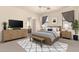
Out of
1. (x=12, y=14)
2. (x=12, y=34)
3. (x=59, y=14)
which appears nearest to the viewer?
(x=12, y=34)

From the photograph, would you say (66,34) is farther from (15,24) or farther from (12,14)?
(12,14)

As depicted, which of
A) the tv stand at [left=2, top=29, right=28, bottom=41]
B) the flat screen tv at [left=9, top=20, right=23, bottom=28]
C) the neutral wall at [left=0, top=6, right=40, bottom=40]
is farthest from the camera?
the flat screen tv at [left=9, top=20, right=23, bottom=28]

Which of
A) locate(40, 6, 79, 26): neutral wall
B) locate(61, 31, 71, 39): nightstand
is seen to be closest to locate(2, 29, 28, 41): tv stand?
locate(40, 6, 79, 26): neutral wall

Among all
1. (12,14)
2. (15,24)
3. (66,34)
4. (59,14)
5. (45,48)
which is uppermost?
(59,14)

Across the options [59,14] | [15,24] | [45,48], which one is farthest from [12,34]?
[59,14]

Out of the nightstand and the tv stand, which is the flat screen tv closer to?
the tv stand

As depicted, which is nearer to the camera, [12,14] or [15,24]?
[12,14]

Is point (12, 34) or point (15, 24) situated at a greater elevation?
point (15, 24)

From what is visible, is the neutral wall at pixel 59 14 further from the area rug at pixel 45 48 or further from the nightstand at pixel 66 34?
the area rug at pixel 45 48

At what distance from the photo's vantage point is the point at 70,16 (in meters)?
7.09

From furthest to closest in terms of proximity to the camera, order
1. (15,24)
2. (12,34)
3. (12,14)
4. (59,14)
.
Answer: (59,14) → (15,24) → (12,14) → (12,34)

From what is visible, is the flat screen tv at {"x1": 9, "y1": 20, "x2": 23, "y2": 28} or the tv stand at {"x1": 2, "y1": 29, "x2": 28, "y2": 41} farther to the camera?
the flat screen tv at {"x1": 9, "y1": 20, "x2": 23, "y2": 28}

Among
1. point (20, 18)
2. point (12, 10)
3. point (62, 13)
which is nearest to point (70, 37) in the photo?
point (62, 13)

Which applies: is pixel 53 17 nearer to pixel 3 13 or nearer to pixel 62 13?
pixel 62 13
